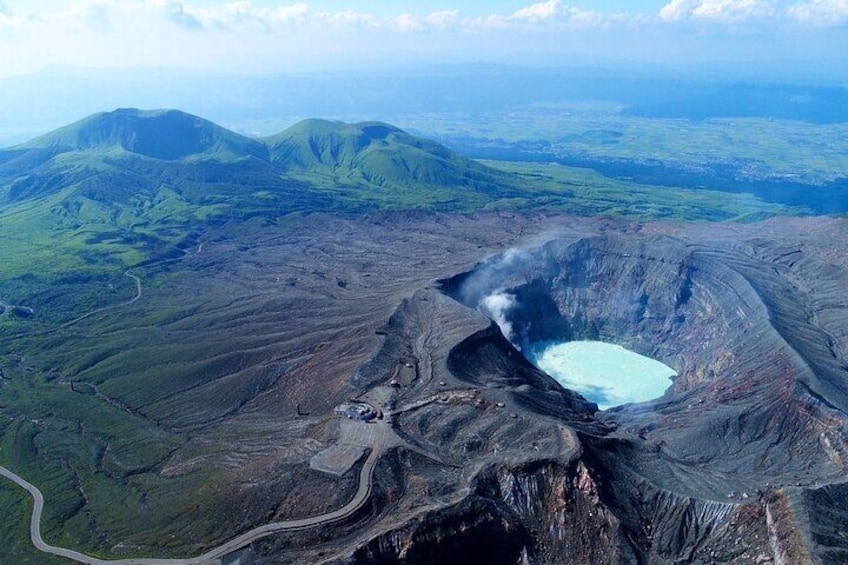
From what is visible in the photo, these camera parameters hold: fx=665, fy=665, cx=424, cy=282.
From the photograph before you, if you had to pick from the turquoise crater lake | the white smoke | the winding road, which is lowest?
the turquoise crater lake

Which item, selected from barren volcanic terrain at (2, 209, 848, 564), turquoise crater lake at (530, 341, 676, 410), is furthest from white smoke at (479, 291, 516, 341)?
turquoise crater lake at (530, 341, 676, 410)

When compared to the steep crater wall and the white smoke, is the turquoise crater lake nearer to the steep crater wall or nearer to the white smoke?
the steep crater wall

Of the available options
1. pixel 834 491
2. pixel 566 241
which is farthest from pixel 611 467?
pixel 566 241

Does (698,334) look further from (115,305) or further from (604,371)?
(115,305)

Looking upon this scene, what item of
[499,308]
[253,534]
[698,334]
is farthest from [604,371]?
[253,534]

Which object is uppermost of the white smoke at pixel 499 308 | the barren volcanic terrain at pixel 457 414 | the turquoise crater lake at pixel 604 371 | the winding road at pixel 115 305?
the barren volcanic terrain at pixel 457 414

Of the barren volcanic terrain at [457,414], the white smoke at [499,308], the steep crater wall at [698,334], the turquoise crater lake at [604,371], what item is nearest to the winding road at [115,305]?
the barren volcanic terrain at [457,414]

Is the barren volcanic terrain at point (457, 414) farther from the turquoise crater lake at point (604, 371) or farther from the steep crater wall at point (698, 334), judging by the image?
the turquoise crater lake at point (604, 371)
